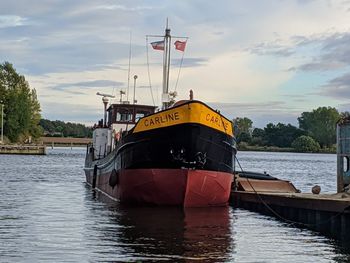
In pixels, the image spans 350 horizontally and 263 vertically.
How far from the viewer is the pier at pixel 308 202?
18.8 m

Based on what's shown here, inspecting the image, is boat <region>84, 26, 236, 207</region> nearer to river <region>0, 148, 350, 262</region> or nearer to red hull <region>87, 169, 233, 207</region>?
red hull <region>87, 169, 233, 207</region>

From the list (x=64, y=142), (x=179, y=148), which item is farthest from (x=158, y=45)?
(x=64, y=142)

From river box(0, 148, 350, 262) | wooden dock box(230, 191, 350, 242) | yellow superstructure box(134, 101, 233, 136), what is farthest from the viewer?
yellow superstructure box(134, 101, 233, 136)

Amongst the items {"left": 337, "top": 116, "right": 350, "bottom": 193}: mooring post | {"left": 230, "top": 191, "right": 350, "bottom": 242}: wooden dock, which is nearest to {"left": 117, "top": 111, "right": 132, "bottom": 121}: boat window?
{"left": 230, "top": 191, "right": 350, "bottom": 242}: wooden dock

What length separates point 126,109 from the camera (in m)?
31.8

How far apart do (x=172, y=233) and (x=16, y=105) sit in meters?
108

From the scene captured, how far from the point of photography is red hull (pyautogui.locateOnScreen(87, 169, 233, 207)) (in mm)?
23297

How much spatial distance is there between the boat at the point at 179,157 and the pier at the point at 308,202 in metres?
1.37

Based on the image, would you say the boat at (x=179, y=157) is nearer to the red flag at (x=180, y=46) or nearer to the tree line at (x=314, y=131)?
the red flag at (x=180, y=46)

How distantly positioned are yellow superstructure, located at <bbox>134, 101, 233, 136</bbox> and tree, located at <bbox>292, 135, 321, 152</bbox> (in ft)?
559

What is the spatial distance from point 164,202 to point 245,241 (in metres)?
5.93

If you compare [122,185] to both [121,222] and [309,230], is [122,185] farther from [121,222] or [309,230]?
[309,230]

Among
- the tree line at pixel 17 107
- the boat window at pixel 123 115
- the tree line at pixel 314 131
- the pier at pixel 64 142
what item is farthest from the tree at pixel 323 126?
the boat window at pixel 123 115

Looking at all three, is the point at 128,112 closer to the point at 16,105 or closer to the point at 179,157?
the point at 179,157
